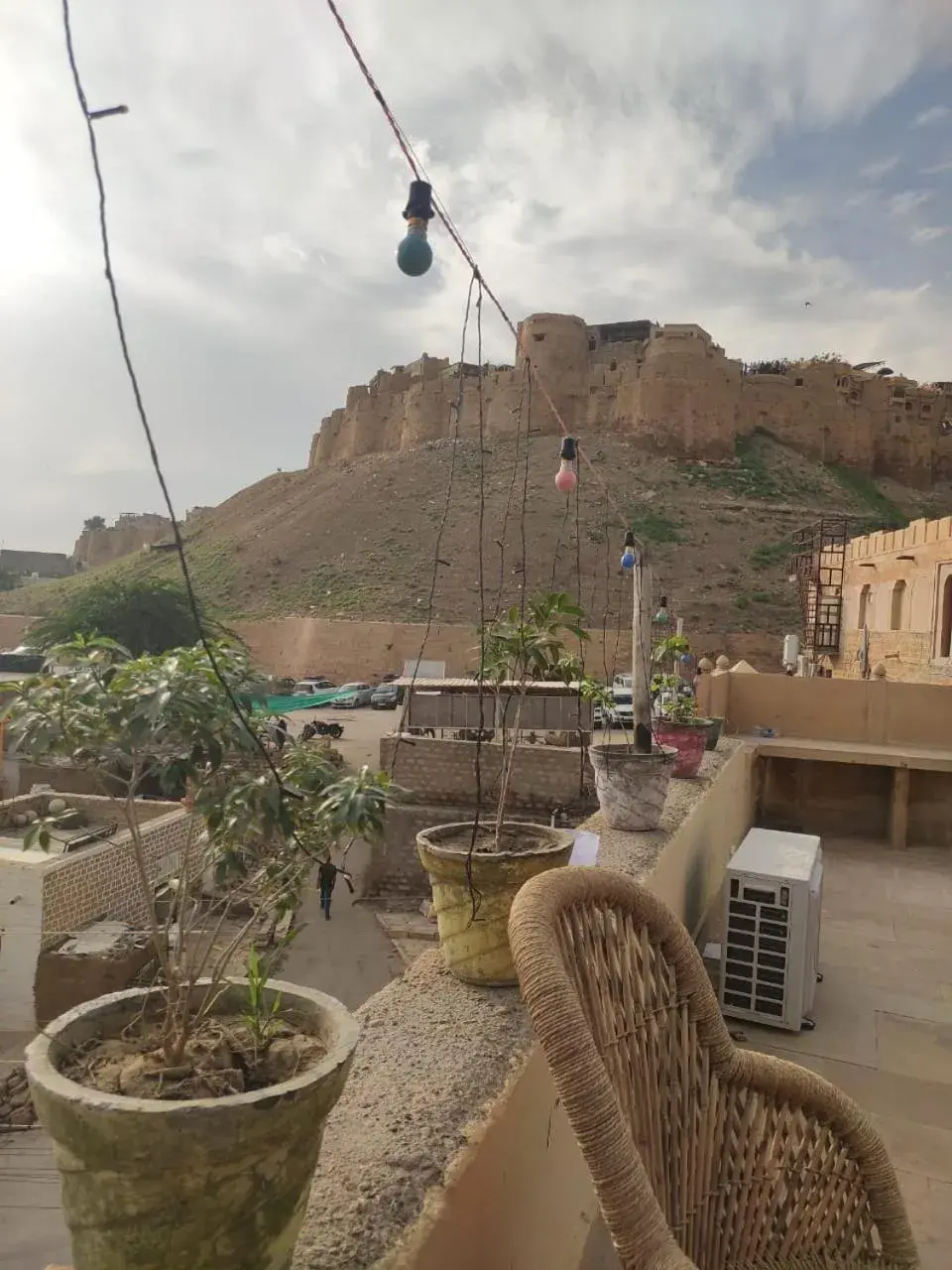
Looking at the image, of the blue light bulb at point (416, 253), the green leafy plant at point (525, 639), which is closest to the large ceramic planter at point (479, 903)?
the green leafy plant at point (525, 639)

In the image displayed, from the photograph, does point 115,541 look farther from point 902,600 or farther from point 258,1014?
point 258,1014

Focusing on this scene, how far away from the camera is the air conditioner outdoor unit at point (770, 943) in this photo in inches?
179

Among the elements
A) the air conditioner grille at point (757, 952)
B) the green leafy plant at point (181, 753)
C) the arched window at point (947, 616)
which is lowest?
the air conditioner grille at point (757, 952)

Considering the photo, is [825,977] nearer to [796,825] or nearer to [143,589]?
[796,825]

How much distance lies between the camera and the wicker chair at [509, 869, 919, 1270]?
166cm

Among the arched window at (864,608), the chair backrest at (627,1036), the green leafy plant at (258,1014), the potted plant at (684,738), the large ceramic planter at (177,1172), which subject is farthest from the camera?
the arched window at (864,608)

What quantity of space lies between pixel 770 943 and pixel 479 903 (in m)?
2.66

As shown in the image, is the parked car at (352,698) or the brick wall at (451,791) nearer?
the brick wall at (451,791)

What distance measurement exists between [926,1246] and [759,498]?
40318 mm

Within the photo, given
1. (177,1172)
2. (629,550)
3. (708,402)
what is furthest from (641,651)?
(708,402)

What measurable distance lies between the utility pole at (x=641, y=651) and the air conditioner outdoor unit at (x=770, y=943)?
897 mm

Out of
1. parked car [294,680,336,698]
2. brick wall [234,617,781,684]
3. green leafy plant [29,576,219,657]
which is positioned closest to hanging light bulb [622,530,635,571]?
green leafy plant [29,576,219,657]

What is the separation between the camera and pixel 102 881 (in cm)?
985

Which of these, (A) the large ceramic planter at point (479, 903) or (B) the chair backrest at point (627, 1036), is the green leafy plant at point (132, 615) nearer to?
(A) the large ceramic planter at point (479, 903)
